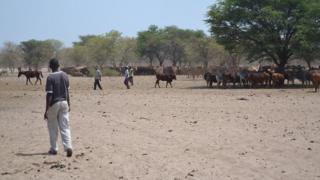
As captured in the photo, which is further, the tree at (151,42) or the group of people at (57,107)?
the tree at (151,42)

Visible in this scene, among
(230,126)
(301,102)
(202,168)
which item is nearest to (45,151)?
(202,168)

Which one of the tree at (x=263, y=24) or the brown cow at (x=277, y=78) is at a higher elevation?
the tree at (x=263, y=24)

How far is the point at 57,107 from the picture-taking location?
985 centimetres

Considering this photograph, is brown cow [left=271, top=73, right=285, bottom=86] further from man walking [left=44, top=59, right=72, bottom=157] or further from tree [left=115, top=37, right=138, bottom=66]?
tree [left=115, top=37, right=138, bottom=66]

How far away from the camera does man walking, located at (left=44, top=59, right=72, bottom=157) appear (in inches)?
387

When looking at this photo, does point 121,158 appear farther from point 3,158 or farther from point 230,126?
point 230,126

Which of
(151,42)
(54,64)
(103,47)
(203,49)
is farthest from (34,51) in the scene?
(54,64)

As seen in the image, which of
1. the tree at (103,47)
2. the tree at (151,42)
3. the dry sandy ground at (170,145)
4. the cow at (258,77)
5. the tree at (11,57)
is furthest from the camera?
the tree at (11,57)

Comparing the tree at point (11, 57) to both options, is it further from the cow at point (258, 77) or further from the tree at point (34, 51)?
the cow at point (258, 77)

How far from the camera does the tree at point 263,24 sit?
1475 inches

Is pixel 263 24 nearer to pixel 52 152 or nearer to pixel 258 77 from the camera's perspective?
pixel 258 77

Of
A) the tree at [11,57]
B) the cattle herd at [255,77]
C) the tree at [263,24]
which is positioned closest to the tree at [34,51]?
the tree at [11,57]

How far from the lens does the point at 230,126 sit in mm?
14211

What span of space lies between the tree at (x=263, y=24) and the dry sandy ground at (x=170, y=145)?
1981 cm
